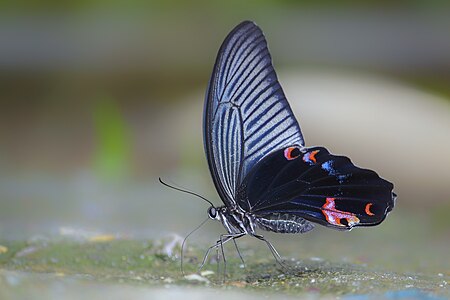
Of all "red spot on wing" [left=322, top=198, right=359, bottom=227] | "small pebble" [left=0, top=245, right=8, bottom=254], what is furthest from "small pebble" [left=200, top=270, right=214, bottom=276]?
"small pebble" [left=0, top=245, right=8, bottom=254]

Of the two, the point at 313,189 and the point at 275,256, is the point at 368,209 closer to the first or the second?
the point at 313,189

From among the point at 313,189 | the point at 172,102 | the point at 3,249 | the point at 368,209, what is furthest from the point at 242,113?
the point at 172,102

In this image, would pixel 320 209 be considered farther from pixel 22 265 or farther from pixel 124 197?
pixel 124 197

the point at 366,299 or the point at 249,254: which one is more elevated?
the point at 249,254

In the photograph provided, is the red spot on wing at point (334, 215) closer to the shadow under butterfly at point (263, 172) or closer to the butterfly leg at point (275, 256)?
the shadow under butterfly at point (263, 172)

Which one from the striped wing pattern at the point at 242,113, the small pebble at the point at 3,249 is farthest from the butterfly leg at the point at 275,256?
the small pebble at the point at 3,249

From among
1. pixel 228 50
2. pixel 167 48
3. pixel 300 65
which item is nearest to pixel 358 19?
pixel 300 65

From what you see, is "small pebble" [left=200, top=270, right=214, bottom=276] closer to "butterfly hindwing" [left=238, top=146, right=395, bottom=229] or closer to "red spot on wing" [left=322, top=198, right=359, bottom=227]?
"butterfly hindwing" [left=238, top=146, right=395, bottom=229]
